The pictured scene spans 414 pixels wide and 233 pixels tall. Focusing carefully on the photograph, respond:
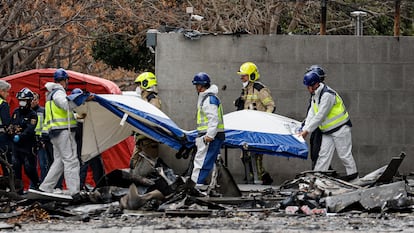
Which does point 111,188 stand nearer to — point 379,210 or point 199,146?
point 199,146

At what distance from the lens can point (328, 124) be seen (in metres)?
16.6

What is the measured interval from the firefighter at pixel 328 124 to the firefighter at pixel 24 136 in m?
4.36

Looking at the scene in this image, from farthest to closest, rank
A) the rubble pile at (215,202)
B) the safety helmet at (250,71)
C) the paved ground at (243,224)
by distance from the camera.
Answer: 1. the safety helmet at (250,71)
2. the rubble pile at (215,202)
3. the paved ground at (243,224)

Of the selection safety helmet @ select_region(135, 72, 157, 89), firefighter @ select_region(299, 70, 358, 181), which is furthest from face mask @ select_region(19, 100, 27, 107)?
firefighter @ select_region(299, 70, 358, 181)

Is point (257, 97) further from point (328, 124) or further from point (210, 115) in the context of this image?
point (210, 115)

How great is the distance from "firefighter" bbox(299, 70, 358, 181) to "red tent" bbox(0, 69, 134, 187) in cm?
455

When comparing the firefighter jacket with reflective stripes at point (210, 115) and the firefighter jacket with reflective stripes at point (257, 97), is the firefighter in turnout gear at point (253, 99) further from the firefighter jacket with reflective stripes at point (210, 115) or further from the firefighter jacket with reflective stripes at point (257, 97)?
the firefighter jacket with reflective stripes at point (210, 115)

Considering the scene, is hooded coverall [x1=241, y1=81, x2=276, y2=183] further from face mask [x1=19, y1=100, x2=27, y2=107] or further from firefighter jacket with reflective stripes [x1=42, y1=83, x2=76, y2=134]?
face mask [x1=19, y1=100, x2=27, y2=107]

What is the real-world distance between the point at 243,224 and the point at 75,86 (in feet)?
26.7

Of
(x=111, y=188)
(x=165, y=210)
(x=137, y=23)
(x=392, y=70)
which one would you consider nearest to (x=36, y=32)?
(x=137, y=23)

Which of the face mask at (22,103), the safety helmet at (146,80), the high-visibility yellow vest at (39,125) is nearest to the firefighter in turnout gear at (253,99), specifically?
the safety helmet at (146,80)

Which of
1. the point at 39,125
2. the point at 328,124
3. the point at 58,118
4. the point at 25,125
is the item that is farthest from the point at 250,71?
the point at 25,125

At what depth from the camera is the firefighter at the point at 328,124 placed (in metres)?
16.4

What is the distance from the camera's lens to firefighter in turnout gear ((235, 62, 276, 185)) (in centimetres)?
1836
